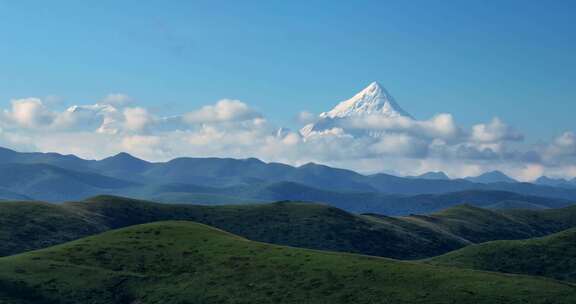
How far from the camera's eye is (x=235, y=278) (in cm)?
12675

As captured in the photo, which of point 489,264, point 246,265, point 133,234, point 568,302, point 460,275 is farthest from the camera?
point 489,264

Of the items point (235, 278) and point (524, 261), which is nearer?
point (235, 278)

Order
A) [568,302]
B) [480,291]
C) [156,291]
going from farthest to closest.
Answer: [156,291] < [480,291] < [568,302]

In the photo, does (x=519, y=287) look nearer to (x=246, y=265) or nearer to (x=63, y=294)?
(x=246, y=265)

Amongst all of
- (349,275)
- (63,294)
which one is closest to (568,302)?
(349,275)

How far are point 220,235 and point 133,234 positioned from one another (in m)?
20.9

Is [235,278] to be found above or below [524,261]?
below

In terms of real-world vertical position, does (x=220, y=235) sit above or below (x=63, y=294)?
above

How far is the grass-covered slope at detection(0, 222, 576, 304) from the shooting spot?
10850 centimetres

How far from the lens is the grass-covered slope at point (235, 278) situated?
108500 millimetres

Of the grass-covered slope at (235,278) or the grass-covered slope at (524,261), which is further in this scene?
the grass-covered slope at (524,261)

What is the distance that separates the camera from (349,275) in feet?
395

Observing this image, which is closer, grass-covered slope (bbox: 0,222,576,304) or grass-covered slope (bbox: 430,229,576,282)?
grass-covered slope (bbox: 0,222,576,304)

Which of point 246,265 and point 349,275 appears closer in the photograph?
point 349,275
